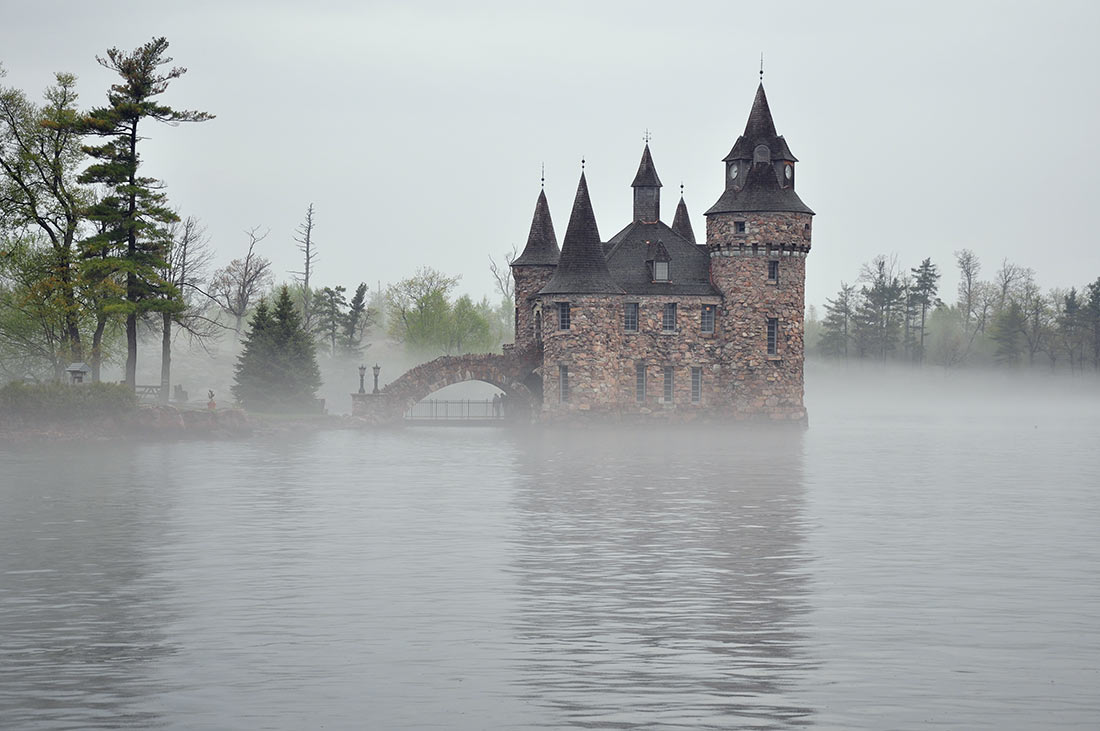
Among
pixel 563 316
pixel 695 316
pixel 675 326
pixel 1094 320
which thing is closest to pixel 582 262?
pixel 563 316

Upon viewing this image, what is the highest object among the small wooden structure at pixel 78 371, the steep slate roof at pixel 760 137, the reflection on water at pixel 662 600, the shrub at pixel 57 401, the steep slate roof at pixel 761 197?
the steep slate roof at pixel 760 137

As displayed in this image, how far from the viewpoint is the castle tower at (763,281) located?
2800 inches

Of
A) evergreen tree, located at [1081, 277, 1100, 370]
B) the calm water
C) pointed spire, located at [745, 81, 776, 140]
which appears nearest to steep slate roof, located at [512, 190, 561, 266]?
pointed spire, located at [745, 81, 776, 140]

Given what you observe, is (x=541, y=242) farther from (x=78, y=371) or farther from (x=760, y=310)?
(x=78, y=371)

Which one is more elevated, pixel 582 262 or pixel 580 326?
pixel 582 262

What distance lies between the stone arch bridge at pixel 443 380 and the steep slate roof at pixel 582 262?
487 cm

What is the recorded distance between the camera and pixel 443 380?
70375 mm

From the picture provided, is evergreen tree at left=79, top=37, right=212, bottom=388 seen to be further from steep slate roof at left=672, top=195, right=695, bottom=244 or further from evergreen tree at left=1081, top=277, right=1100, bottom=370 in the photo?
evergreen tree at left=1081, top=277, right=1100, bottom=370

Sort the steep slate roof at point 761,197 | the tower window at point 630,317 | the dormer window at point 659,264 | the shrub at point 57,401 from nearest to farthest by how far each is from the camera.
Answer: the shrub at point 57,401, the steep slate roof at point 761,197, the tower window at point 630,317, the dormer window at point 659,264

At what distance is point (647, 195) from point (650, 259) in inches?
260

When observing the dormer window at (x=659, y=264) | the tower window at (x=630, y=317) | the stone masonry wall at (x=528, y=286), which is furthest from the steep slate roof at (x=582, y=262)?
the stone masonry wall at (x=528, y=286)

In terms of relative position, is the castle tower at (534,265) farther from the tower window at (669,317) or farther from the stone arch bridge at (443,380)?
the tower window at (669,317)

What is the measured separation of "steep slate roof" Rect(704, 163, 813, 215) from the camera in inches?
2790

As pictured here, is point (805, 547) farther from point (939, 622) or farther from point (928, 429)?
point (928, 429)
